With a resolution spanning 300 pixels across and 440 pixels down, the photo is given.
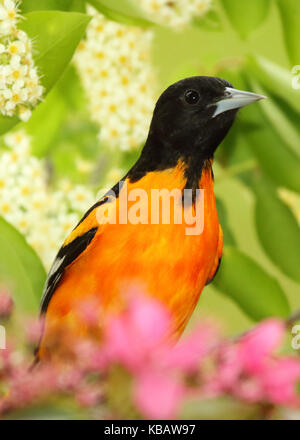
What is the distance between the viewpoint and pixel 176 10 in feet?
4.22

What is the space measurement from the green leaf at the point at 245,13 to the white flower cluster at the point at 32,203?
49 centimetres

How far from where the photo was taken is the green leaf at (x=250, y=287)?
1224 mm

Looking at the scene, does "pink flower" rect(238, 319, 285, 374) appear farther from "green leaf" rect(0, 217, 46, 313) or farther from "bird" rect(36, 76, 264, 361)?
"green leaf" rect(0, 217, 46, 313)

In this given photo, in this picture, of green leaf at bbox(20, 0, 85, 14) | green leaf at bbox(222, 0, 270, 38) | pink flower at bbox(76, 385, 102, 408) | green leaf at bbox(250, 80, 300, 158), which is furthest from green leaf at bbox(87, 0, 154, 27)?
pink flower at bbox(76, 385, 102, 408)

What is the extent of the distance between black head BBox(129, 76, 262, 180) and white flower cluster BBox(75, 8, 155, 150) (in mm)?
234

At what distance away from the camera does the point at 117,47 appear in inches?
51.0

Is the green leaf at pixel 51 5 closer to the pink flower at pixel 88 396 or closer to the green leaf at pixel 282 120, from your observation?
the green leaf at pixel 282 120

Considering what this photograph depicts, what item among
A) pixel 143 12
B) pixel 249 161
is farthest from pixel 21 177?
pixel 249 161

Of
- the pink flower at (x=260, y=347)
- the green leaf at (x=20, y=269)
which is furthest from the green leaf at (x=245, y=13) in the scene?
the pink flower at (x=260, y=347)

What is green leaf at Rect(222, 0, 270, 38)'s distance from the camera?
4.06ft

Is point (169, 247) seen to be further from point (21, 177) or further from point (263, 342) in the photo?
point (263, 342)

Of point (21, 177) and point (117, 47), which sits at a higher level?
point (117, 47)
